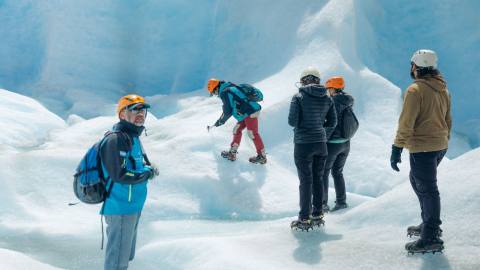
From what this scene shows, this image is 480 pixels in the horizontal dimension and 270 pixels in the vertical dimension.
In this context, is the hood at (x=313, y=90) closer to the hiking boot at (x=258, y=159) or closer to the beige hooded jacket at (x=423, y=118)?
the beige hooded jacket at (x=423, y=118)

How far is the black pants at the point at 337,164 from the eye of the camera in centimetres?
547

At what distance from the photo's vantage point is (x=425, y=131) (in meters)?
3.66

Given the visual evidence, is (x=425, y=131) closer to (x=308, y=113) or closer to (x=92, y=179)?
(x=308, y=113)

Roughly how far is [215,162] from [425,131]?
4.14 metres

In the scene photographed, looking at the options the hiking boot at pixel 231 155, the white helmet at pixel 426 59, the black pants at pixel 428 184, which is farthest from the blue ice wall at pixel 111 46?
the black pants at pixel 428 184

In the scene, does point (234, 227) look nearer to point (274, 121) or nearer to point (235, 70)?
point (274, 121)

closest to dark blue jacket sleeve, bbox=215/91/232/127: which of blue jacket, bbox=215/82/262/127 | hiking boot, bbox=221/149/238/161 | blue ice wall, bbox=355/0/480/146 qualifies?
blue jacket, bbox=215/82/262/127

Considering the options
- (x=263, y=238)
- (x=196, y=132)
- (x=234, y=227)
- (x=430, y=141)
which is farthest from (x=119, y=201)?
(x=196, y=132)

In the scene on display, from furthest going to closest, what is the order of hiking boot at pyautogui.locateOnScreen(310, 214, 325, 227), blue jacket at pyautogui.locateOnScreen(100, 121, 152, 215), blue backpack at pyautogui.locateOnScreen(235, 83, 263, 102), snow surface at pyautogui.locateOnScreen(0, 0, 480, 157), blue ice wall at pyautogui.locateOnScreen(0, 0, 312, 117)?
blue ice wall at pyautogui.locateOnScreen(0, 0, 312, 117) < snow surface at pyautogui.locateOnScreen(0, 0, 480, 157) < blue backpack at pyautogui.locateOnScreen(235, 83, 263, 102) < hiking boot at pyautogui.locateOnScreen(310, 214, 325, 227) < blue jacket at pyautogui.locateOnScreen(100, 121, 152, 215)

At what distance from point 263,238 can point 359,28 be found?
831cm

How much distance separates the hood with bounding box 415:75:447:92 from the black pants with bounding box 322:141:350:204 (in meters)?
1.86

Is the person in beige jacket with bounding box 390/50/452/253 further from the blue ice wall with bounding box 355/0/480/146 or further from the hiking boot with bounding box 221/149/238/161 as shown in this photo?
the blue ice wall with bounding box 355/0/480/146

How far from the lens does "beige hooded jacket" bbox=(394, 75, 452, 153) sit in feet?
11.8

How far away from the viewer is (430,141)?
12.0ft
